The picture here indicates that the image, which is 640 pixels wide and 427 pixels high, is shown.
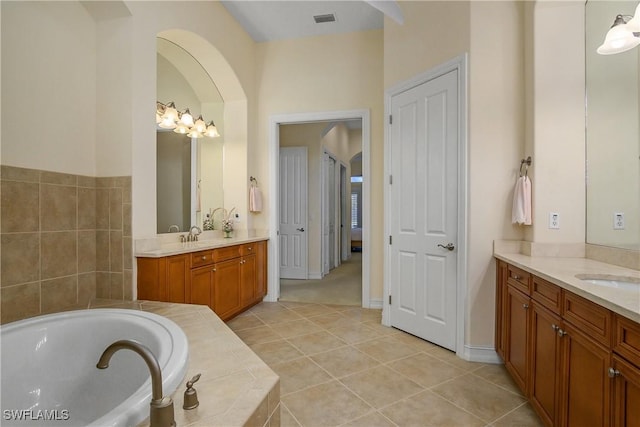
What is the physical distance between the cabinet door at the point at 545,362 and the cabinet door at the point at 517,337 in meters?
0.09

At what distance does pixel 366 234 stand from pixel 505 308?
174cm

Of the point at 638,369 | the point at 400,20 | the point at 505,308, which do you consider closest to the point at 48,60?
the point at 400,20

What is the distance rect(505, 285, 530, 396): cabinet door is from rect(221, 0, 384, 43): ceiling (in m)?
3.11

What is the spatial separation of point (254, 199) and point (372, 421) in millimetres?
2846

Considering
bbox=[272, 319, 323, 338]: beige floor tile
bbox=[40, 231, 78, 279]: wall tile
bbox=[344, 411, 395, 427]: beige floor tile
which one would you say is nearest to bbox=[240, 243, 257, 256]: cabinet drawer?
bbox=[272, 319, 323, 338]: beige floor tile

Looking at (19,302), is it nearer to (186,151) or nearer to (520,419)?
(186,151)

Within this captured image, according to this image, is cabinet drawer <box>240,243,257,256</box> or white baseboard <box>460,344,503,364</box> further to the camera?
cabinet drawer <box>240,243,257,256</box>

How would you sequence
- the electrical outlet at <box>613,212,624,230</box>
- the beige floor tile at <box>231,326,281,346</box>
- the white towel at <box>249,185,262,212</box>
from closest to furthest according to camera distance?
the electrical outlet at <box>613,212,624,230</box> → the beige floor tile at <box>231,326,281,346</box> → the white towel at <box>249,185,262,212</box>

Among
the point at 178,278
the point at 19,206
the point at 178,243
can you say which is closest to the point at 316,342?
the point at 178,278

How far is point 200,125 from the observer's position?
3.49 m

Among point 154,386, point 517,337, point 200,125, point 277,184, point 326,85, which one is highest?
point 326,85

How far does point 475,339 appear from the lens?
246cm

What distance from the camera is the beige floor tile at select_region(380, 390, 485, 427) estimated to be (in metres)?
1.72

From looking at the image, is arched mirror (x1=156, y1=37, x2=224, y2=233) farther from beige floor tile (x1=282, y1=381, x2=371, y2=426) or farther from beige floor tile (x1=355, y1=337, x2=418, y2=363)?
beige floor tile (x1=355, y1=337, x2=418, y2=363)
